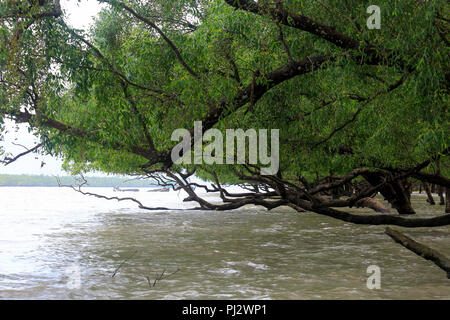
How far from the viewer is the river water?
8.90m

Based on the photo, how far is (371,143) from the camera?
1448 cm

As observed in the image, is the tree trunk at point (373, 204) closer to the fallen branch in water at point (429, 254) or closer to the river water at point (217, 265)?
the river water at point (217, 265)

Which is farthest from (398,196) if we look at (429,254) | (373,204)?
(429,254)

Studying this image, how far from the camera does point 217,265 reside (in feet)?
38.9

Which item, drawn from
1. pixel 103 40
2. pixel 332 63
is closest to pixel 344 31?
pixel 332 63

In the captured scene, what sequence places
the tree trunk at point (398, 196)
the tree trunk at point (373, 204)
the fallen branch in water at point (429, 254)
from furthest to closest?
the tree trunk at point (373, 204), the tree trunk at point (398, 196), the fallen branch in water at point (429, 254)

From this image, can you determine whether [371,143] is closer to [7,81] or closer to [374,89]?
[374,89]

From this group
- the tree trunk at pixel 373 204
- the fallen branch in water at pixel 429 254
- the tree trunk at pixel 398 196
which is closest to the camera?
the fallen branch in water at pixel 429 254

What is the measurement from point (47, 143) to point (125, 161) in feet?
35.4

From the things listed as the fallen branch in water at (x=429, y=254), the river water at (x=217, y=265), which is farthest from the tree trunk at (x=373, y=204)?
the fallen branch in water at (x=429, y=254)

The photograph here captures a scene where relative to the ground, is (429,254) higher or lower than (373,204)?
lower

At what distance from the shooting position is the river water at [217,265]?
350 inches

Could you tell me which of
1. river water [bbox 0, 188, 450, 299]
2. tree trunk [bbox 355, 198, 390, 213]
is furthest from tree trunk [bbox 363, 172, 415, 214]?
river water [bbox 0, 188, 450, 299]

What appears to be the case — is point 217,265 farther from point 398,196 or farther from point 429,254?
point 398,196
